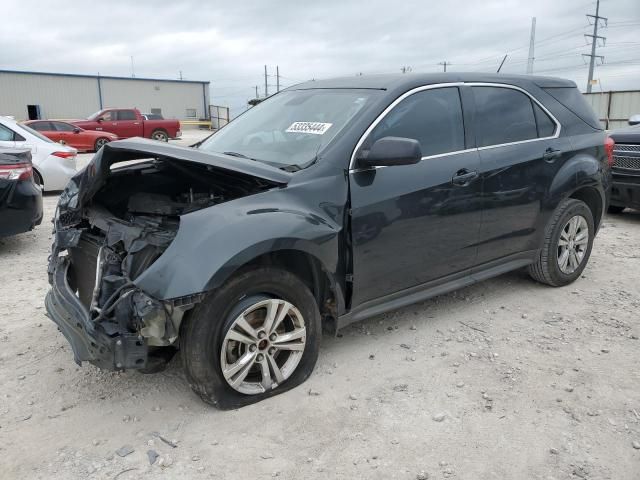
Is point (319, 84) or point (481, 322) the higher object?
point (319, 84)

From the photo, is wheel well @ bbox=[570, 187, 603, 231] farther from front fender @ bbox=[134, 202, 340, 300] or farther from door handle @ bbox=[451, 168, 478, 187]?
front fender @ bbox=[134, 202, 340, 300]

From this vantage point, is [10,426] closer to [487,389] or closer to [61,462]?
[61,462]

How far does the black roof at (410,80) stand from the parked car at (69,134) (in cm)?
1535

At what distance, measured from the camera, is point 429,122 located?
12.2 ft

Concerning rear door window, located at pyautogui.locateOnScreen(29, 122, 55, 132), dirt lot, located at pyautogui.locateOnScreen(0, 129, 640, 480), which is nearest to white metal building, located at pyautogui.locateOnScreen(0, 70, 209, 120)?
rear door window, located at pyautogui.locateOnScreen(29, 122, 55, 132)

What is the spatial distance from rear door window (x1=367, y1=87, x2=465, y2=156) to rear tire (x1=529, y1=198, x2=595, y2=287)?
1.36 meters

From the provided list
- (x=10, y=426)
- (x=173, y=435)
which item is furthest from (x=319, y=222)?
(x=10, y=426)

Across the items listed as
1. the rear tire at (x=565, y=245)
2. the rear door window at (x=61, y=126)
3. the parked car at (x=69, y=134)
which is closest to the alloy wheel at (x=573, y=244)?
the rear tire at (x=565, y=245)

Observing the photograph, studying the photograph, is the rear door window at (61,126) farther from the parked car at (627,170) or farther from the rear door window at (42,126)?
the parked car at (627,170)

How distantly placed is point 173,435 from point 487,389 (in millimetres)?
1797

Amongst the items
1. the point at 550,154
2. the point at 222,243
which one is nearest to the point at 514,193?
the point at 550,154

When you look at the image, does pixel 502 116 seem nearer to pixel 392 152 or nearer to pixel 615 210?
pixel 392 152

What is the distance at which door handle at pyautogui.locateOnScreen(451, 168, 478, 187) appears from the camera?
3723mm

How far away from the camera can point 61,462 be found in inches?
102
